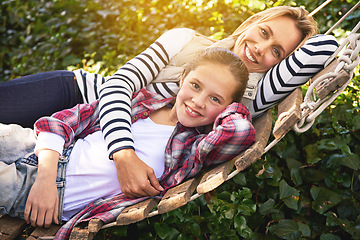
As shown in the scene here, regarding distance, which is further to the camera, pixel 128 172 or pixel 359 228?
pixel 359 228

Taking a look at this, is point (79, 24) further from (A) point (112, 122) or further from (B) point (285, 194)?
(B) point (285, 194)

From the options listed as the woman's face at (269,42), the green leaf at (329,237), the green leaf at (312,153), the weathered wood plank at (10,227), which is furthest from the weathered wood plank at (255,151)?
the weathered wood plank at (10,227)

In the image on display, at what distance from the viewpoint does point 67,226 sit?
1.67m

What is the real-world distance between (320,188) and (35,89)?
1914 mm

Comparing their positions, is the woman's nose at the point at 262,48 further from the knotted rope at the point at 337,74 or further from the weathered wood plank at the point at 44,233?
the weathered wood plank at the point at 44,233

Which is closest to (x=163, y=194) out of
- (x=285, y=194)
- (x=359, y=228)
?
(x=285, y=194)

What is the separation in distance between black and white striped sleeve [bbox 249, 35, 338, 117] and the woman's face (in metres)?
0.09

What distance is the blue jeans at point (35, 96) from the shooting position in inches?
90.4

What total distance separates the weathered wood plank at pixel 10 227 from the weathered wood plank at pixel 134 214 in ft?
1.63

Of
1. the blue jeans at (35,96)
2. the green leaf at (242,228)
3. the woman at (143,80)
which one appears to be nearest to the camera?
→ the woman at (143,80)

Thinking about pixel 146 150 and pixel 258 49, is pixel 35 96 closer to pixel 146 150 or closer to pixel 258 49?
pixel 146 150

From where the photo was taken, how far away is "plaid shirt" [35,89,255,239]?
1624 mm

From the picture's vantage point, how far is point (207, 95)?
183 centimetres

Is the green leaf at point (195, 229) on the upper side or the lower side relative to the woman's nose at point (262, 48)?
lower
